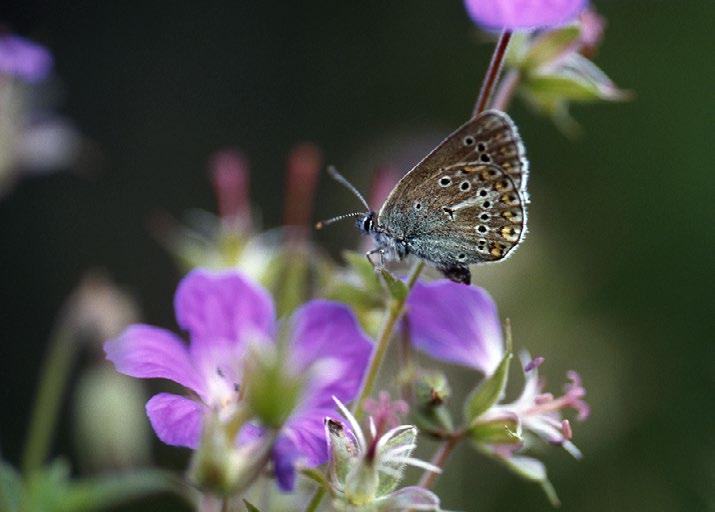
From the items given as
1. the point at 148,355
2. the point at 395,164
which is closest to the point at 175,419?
the point at 148,355

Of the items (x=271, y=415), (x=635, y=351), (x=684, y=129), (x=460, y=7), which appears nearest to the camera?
(x=271, y=415)

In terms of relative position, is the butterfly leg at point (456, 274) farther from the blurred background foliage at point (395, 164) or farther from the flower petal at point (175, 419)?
the blurred background foliage at point (395, 164)

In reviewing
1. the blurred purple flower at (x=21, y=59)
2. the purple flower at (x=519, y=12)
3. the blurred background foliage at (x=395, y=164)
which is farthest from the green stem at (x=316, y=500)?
the blurred background foliage at (x=395, y=164)

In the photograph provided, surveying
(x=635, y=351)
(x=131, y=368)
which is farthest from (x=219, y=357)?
(x=635, y=351)

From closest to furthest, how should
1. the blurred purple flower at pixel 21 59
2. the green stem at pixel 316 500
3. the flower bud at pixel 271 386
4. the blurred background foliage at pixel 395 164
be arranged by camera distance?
the flower bud at pixel 271 386 < the green stem at pixel 316 500 < the blurred purple flower at pixel 21 59 < the blurred background foliage at pixel 395 164

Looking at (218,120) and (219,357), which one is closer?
(219,357)

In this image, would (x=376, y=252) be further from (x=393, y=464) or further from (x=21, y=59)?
(x=21, y=59)

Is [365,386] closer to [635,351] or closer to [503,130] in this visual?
[503,130]

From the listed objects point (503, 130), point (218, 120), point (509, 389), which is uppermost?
point (503, 130)
